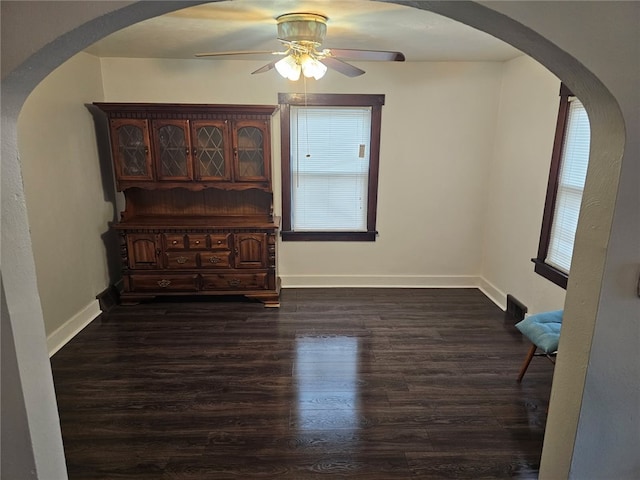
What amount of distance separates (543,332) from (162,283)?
3194 mm

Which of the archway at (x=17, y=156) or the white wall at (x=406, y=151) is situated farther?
the white wall at (x=406, y=151)

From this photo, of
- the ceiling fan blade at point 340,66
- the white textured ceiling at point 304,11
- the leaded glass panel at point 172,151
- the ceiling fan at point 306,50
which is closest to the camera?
the white textured ceiling at point 304,11

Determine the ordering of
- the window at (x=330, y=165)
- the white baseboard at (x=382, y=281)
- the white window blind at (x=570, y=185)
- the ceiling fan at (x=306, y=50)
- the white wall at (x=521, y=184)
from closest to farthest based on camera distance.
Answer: the ceiling fan at (x=306, y=50), the white window blind at (x=570, y=185), the white wall at (x=521, y=184), the window at (x=330, y=165), the white baseboard at (x=382, y=281)

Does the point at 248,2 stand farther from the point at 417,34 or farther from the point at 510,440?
the point at 510,440

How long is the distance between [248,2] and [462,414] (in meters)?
2.61

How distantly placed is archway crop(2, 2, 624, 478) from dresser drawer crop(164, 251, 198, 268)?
8.07ft

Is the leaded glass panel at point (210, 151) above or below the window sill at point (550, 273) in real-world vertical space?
above

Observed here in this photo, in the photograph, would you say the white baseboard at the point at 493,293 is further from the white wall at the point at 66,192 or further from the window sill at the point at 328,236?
the white wall at the point at 66,192

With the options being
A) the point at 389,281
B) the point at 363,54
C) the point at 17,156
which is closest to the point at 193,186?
the point at 363,54

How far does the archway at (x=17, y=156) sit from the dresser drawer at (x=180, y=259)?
2.46 meters

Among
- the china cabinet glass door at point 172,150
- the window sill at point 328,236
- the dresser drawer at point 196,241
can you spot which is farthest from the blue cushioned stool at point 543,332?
the china cabinet glass door at point 172,150

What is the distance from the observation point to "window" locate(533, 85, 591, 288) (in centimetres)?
279

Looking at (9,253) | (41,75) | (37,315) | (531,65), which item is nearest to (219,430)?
(37,315)

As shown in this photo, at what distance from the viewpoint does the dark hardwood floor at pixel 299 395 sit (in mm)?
1988
